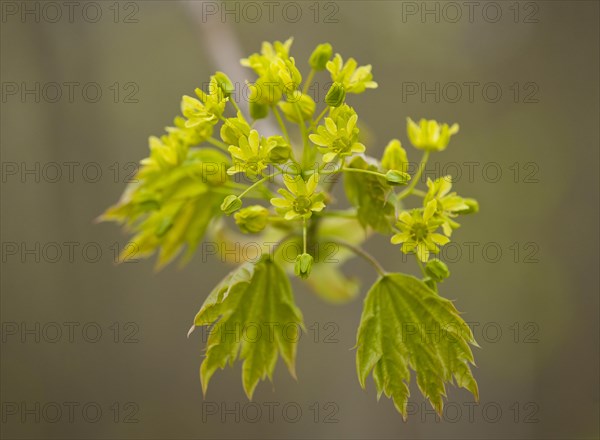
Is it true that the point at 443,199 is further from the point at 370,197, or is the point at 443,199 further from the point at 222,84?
the point at 222,84

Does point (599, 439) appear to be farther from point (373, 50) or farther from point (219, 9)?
point (219, 9)

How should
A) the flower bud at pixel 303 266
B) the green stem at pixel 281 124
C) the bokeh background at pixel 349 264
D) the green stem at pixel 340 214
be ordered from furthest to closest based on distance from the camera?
1. the bokeh background at pixel 349 264
2. the green stem at pixel 340 214
3. the green stem at pixel 281 124
4. the flower bud at pixel 303 266

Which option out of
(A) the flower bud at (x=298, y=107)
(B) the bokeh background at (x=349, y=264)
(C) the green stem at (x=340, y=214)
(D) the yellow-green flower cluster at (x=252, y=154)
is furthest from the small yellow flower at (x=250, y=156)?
(B) the bokeh background at (x=349, y=264)

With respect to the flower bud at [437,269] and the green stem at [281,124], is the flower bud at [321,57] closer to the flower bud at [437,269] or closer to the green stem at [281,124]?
the green stem at [281,124]

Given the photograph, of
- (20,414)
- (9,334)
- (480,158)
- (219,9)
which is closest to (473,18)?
(480,158)

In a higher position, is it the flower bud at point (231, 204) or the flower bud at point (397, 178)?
the flower bud at point (397, 178)

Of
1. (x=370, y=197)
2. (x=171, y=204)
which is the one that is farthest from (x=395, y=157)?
(x=171, y=204)
